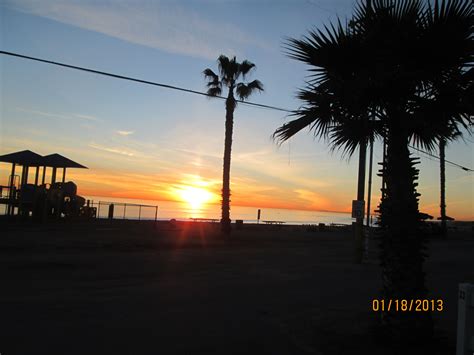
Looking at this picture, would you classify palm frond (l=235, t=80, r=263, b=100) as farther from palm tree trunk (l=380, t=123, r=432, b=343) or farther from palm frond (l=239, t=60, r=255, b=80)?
palm tree trunk (l=380, t=123, r=432, b=343)

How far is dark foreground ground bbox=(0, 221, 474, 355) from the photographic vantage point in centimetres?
580

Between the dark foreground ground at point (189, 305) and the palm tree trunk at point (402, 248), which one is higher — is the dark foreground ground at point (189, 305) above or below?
below

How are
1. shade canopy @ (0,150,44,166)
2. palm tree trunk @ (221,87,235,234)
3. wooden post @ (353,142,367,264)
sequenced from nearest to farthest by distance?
wooden post @ (353,142,367,264)
palm tree trunk @ (221,87,235,234)
shade canopy @ (0,150,44,166)

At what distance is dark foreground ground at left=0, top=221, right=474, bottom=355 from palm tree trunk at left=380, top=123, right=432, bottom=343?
336 millimetres

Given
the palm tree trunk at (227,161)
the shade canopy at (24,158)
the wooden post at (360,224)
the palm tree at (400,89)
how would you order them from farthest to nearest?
the shade canopy at (24,158) → the palm tree trunk at (227,161) → the wooden post at (360,224) → the palm tree at (400,89)

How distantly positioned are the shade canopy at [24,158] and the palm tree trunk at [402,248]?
2938cm

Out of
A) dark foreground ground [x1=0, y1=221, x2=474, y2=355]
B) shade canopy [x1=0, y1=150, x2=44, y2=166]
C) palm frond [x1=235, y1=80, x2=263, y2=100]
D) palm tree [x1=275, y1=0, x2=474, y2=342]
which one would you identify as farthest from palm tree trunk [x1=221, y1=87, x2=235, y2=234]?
palm tree [x1=275, y1=0, x2=474, y2=342]

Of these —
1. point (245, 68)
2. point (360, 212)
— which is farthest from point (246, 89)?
point (360, 212)

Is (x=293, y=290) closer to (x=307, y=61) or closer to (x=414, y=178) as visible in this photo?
(x=414, y=178)

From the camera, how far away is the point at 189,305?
311 inches

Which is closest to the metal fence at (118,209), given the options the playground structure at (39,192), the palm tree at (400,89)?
the playground structure at (39,192)

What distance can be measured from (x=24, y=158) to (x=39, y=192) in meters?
2.58

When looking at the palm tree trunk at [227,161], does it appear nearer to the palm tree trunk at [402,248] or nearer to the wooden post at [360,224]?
the wooden post at [360,224]

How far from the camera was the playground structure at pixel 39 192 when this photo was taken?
97.8 ft
